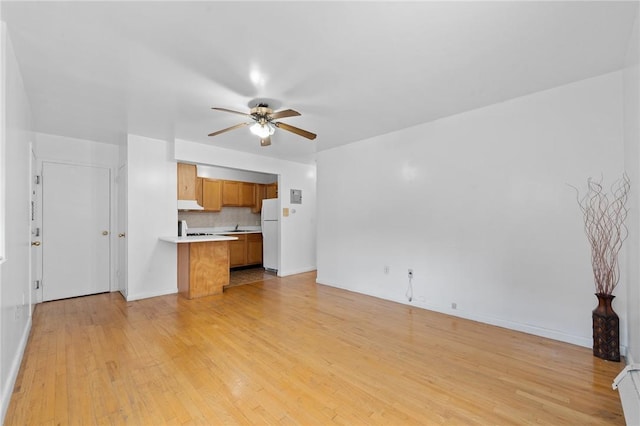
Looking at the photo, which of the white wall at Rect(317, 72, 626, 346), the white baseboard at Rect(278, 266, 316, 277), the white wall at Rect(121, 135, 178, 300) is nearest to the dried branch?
the white wall at Rect(317, 72, 626, 346)

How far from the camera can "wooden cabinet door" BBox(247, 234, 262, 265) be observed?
671 centimetres

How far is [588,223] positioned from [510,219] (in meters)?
0.62

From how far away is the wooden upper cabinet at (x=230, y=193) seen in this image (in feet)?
21.6

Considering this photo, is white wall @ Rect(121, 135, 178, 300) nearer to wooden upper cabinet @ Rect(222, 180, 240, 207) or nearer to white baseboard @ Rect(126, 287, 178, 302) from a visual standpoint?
white baseboard @ Rect(126, 287, 178, 302)

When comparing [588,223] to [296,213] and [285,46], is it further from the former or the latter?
[296,213]

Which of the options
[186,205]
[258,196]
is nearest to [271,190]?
[258,196]

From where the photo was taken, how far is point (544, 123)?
2889 millimetres

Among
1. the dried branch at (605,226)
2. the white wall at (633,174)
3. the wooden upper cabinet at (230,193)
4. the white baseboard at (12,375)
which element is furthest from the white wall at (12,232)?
the dried branch at (605,226)

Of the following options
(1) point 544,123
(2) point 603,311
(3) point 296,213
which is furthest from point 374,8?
(3) point 296,213

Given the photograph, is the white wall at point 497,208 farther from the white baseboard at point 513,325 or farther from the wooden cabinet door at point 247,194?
the wooden cabinet door at point 247,194

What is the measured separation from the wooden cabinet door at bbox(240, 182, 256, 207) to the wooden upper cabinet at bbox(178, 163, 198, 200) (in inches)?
69.5

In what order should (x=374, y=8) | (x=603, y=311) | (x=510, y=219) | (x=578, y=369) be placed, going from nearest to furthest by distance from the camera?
1. (x=374, y=8)
2. (x=578, y=369)
3. (x=603, y=311)
4. (x=510, y=219)

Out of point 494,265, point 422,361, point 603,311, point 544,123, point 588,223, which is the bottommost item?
point 422,361

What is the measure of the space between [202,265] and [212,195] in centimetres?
227
